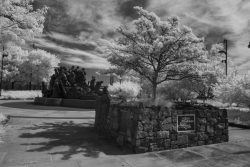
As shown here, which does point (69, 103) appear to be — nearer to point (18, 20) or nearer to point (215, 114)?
point (18, 20)

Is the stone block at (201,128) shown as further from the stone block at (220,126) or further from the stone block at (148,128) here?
the stone block at (148,128)

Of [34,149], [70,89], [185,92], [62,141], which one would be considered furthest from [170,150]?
[185,92]

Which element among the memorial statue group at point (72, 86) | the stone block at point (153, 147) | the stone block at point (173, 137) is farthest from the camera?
the memorial statue group at point (72, 86)

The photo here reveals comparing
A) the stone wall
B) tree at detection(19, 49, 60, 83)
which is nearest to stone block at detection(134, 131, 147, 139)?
the stone wall

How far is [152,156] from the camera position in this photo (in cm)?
577

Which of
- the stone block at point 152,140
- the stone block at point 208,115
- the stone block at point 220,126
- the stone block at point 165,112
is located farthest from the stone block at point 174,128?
the stone block at point 220,126

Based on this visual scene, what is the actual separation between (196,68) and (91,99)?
38.8 ft

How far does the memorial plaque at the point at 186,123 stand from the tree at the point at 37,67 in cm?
4743

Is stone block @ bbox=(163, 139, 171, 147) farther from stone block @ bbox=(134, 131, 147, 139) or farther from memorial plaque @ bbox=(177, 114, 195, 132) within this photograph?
stone block @ bbox=(134, 131, 147, 139)

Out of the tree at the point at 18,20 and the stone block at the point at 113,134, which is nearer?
the stone block at the point at 113,134

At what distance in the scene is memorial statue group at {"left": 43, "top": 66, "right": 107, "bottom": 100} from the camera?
19348 mm

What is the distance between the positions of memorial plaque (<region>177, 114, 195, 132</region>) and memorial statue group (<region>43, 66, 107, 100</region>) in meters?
12.1

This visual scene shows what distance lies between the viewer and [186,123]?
6832 millimetres

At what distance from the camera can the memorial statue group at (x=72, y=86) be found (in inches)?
762
